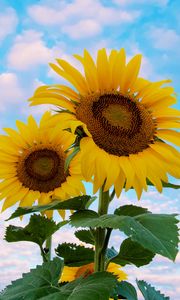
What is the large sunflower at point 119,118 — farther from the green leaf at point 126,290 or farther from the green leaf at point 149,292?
the green leaf at point 149,292

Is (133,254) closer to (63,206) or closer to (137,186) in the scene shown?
(137,186)

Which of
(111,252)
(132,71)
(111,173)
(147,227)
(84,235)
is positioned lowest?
(111,252)

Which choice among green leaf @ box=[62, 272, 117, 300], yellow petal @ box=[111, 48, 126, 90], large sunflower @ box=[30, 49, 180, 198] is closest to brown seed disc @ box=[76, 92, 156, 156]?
large sunflower @ box=[30, 49, 180, 198]

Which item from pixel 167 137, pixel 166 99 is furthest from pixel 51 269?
pixel 166 99

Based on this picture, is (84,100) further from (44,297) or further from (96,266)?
(44,297)

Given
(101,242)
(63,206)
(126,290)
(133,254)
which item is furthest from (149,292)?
(63,206)

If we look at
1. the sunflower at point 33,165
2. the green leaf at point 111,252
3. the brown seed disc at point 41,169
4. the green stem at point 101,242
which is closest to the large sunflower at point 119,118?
the green stem at point 101,242
